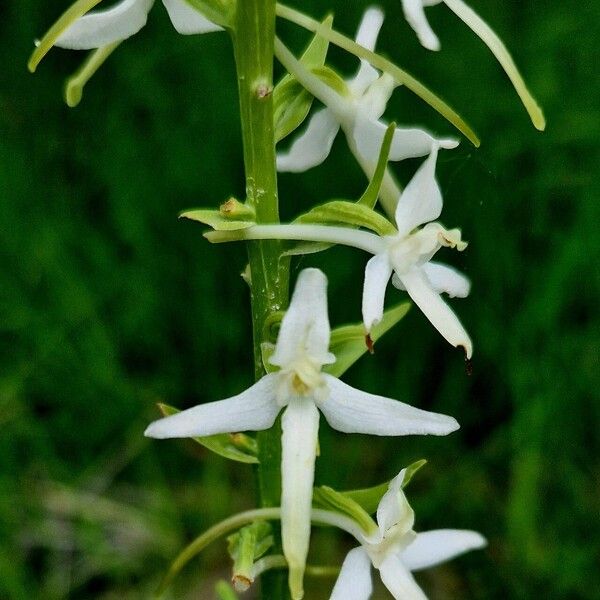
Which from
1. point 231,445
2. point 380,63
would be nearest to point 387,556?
point 231,445

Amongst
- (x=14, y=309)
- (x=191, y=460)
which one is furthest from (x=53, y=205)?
(x=191, y=460)

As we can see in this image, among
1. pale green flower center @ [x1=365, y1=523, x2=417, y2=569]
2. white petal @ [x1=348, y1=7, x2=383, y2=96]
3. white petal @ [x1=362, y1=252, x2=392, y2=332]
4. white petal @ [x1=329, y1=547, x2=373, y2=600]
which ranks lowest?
white petal @ [x1=329, y1=547, x2=373, y2=600]

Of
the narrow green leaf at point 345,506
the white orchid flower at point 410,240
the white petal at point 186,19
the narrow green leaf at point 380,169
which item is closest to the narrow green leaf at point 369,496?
the narrow green leaf at point 345,506

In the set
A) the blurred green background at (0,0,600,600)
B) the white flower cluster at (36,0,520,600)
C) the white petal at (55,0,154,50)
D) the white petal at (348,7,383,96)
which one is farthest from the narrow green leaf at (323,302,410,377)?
the blurred green background at (0,0,600,600)

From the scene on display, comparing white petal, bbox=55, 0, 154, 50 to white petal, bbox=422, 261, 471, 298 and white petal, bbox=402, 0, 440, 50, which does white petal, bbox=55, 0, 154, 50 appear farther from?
white petal, bbox=422, 261, 471, 298

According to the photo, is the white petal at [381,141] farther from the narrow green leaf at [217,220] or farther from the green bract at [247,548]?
the green bract at [247,548]

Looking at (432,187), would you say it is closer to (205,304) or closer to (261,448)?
(261,448)

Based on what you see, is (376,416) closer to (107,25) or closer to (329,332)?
(329,332)
